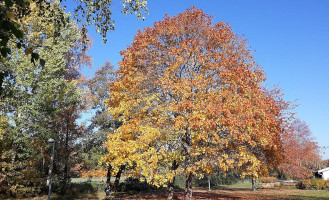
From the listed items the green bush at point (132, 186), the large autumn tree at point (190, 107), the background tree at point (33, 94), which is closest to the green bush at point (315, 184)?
the green bush at point (132, 186)

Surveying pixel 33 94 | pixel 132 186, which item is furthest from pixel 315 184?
pixel 33 94

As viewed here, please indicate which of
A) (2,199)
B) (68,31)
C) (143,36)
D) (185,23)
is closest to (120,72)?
(143,36)

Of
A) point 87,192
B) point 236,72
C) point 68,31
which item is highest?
point 68,31

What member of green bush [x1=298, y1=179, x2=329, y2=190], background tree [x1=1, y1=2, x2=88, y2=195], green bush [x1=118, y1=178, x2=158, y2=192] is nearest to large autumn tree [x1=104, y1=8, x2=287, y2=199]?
background tree [x1=1, y1=2, x2=88, y2=195]

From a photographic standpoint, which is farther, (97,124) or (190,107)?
(97,124)

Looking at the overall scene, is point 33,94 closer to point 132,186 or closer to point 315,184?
point 132,186

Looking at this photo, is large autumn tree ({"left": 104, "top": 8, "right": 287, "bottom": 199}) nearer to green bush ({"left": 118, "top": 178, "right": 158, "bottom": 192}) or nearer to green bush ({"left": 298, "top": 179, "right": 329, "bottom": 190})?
green bush ({"left": 118, "top": 178, "right": 158, "bottom": 192})

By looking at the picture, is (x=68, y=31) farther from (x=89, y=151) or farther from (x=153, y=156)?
(x=153, y=156)

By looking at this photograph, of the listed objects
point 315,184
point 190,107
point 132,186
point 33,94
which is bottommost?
point 315,184

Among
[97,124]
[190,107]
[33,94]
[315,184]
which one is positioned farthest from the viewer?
[315,184]

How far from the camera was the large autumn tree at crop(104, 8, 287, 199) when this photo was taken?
11.7m

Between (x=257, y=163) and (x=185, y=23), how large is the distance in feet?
30.4

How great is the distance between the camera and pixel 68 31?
21.2 metres

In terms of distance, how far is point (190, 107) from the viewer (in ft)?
38.0
